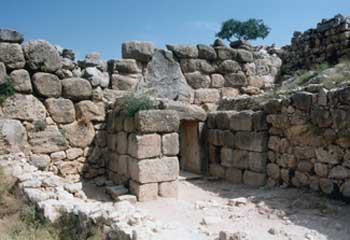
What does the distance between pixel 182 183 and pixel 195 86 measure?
2567 millimetres

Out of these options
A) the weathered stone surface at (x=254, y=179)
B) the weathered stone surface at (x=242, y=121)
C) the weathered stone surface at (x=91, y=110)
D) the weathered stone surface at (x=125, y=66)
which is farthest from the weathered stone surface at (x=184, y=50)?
the weathered stone surface at (x=254, y=179)

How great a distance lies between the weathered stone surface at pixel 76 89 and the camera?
673cm

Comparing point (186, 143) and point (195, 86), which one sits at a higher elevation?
point (195, 86)

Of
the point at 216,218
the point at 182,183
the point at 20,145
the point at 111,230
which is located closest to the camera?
the point at 111,230

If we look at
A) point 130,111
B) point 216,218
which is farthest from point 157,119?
point 216,218

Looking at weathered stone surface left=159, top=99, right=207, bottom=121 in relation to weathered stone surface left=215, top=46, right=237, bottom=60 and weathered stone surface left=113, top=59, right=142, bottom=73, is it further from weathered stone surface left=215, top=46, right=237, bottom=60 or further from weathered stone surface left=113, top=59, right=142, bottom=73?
weathered stone surface left=215, top=46, right=237, bottom=60

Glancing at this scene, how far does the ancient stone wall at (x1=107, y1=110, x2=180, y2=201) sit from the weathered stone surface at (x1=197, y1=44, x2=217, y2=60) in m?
3.19

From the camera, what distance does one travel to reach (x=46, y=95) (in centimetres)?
657

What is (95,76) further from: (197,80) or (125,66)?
(197,80)

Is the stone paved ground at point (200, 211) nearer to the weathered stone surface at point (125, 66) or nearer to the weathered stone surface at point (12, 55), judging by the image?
the weathered stone surface at point (12, 55)

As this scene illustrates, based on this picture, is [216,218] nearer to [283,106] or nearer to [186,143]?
[283,106]

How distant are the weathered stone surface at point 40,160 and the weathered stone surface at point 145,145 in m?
1.76

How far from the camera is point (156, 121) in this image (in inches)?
227

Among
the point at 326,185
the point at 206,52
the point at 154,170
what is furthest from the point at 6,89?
the point at 326,185
